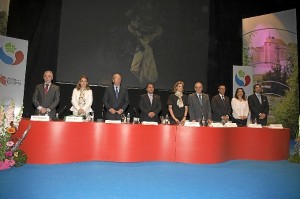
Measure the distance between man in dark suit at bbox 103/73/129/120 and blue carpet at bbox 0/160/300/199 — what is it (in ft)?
2.91

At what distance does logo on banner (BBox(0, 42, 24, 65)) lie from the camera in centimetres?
506

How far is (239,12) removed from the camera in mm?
7641

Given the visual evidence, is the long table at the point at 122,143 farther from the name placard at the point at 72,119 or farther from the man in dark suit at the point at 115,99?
the man in dark suit at the point at 115,99

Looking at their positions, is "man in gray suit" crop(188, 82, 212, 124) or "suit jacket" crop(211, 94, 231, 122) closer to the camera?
"man in gray suit" crop(188, 82, 212, 124)

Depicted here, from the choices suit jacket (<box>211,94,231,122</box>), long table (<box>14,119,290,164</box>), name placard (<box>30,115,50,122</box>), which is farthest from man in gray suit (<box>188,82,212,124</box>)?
name placard (<box>30,115,50,122</box>)

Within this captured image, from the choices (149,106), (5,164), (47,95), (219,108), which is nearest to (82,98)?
(47,95)

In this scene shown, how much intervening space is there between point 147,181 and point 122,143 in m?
0.99

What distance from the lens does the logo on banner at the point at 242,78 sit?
23.2 ft

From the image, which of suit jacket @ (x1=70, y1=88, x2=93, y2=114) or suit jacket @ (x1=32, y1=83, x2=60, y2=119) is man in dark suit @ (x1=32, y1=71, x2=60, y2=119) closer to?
suit jacket @ (x1=32, y1=83, x2=60, y2=119)

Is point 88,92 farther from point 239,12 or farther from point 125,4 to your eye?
point 239,12

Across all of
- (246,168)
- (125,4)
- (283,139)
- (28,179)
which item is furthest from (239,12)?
(28,179)

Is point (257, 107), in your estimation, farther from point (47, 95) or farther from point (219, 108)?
point (47, 95)

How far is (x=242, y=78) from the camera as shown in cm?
711

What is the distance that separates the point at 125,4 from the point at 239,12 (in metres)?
3.44
